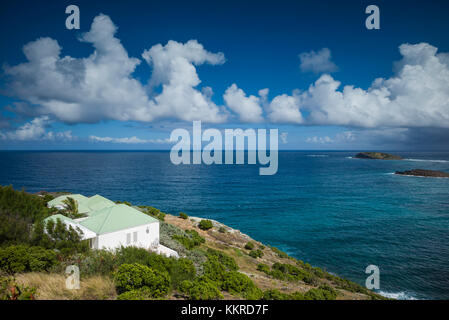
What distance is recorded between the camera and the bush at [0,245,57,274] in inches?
422

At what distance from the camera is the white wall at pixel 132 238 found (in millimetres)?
17812

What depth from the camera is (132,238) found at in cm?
1903

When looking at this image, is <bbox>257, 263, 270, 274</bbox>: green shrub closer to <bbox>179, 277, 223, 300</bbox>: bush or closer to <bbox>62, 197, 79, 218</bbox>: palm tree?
<bbox>179, 277, 223, 300</bbox>: bush

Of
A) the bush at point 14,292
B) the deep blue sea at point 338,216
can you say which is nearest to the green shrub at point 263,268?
the deep blue sea at point 338,216

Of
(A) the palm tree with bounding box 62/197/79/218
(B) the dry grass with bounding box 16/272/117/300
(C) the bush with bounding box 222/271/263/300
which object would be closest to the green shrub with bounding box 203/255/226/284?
(C) the bush with bounding box 222/271/263/300

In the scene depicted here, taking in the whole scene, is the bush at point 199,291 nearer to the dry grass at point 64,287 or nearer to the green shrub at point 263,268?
the dry grass at point 64,287

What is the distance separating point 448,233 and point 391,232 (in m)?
8.15

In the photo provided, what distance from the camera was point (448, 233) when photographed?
3600 centimetres

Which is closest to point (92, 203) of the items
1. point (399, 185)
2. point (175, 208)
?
point (175, 208)
